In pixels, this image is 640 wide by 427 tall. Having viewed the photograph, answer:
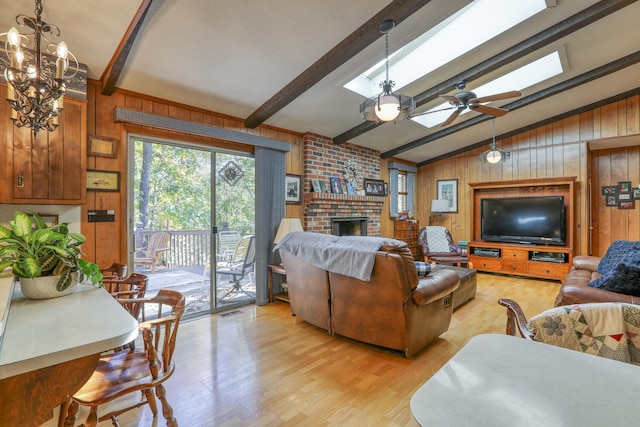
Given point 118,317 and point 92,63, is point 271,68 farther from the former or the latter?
point 118,317

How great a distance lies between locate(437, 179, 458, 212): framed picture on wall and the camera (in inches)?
263

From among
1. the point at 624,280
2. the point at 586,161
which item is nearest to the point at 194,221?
the point at 624,280

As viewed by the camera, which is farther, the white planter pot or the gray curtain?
the gray curtain

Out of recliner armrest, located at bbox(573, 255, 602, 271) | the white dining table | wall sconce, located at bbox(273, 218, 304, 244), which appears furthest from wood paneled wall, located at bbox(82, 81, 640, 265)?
the white dining table

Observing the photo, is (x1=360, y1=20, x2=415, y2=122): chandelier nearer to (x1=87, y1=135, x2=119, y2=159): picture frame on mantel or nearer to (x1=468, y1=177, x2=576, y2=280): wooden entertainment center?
(x1=87, y1=135, x2=119, y2=159): picture frame on mantel

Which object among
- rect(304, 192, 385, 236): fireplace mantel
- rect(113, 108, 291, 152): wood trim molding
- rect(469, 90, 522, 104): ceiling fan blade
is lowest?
rect(304, 192, 385, 236): fireplace mantel

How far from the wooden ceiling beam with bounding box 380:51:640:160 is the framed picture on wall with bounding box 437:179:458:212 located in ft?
5.00

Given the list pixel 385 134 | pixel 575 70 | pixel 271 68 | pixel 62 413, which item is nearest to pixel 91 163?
pixel 271 68

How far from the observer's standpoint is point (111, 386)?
51.6 inches

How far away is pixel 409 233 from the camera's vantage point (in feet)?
21.8

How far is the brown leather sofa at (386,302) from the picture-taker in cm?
231

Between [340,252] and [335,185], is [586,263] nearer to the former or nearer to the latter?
[340,252]

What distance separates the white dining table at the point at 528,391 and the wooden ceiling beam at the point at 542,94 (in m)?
4.77

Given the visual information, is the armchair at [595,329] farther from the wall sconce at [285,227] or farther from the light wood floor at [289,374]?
the wall sconce at [285,227]
